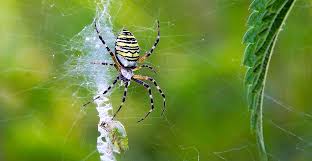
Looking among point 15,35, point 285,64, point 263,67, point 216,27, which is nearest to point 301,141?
point 285,64

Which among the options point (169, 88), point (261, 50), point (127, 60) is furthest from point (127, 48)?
point (261, 50)

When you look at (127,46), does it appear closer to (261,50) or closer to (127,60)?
(127,60)

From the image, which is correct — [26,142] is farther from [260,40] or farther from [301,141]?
[260,40]

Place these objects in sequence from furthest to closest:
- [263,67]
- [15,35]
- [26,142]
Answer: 1. [15,35]
2. [26,142]
3. [263,67]

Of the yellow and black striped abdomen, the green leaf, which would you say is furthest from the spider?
the green leaf

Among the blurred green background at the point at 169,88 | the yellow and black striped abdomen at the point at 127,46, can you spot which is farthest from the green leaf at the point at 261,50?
the blurred green background at the point at 169,88

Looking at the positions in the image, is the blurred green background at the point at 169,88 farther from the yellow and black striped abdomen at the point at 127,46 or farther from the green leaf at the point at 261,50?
the green leaf at the point at 261,50
